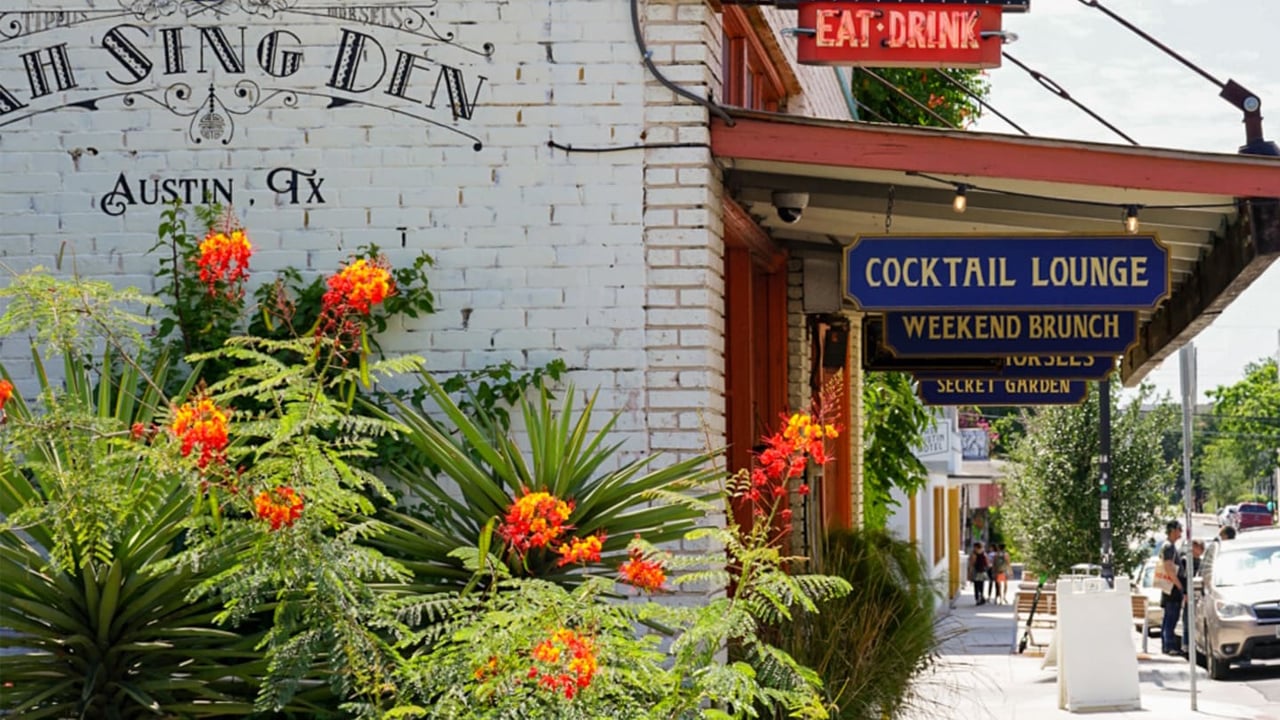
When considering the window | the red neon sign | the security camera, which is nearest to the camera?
the red neon sign

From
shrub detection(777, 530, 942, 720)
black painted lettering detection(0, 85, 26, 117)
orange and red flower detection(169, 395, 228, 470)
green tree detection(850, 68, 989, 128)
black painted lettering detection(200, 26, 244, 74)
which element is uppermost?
green tree detection(850, 68, 989, 128)

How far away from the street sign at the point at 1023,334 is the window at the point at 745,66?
1694mm

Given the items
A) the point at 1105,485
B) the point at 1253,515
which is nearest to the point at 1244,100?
the point at 1105,485

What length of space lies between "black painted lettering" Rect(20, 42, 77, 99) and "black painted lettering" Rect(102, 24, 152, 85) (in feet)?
0.60

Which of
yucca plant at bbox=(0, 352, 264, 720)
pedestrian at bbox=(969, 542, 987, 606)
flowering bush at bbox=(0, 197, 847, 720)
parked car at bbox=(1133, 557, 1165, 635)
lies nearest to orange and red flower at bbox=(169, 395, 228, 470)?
flowering bush at bbox=(0, 197, 847, 720)

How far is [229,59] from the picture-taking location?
335 inches

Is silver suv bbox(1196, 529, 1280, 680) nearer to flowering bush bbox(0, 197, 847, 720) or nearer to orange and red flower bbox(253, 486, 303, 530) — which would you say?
flowering bush bbox(0, 197, 847, 720)

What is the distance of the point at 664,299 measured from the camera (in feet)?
26.8

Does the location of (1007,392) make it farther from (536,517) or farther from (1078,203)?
(536,517)

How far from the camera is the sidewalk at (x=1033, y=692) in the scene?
9.98 meters

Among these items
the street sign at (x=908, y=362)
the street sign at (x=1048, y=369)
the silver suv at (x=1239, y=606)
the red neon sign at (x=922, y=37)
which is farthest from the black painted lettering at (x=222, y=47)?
the silver suv at (x=1239, y=606)

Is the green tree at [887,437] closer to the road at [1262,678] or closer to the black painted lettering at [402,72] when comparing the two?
the road at [1262,678]

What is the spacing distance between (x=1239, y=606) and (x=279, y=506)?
1565 centimetres

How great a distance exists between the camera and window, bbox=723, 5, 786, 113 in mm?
10336
